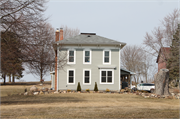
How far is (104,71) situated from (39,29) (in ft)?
57.9

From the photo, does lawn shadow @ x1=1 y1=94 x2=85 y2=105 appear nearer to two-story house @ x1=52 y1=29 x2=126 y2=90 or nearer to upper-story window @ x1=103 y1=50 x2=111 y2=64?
two-story house @ x1=52 y1=29 x2=126 y2=90

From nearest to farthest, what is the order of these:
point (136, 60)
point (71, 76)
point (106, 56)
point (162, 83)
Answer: point (162, 83), point (71, 76), point (106, 56), point (136, 60)

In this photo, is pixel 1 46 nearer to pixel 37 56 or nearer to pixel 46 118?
pixel 37 56

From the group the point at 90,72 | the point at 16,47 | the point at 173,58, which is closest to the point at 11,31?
the point at 16,47

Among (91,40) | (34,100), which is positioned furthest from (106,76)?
(34,100)

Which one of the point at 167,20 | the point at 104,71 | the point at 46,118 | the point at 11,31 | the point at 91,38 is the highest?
the point at 167,20

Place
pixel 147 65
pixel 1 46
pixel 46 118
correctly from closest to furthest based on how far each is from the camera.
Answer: pixel 46 118
pixel 1 46
pixel 147 65

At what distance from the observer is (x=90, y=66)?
30234mm

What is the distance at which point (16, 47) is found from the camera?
1270 cm

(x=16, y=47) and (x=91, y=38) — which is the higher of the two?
(x=91, y=38)

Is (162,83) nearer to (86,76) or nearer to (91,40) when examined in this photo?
(86,76)

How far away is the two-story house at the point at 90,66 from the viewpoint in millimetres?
29891

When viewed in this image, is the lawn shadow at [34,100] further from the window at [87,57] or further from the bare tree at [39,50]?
the window at [87,57]

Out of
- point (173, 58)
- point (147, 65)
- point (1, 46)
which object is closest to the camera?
point (1, 46)
